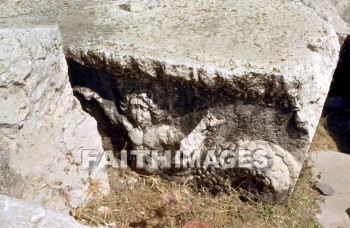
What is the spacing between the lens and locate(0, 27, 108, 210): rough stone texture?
2.12 m

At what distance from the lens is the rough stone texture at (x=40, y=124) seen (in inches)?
83.6

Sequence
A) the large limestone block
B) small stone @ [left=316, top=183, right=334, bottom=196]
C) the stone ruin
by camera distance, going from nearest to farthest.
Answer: the stone ruin
small stone @ [left=316, top=183, right=334, bottom=196]
the large limestone block

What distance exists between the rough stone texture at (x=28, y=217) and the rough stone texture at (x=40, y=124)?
46 centimetres

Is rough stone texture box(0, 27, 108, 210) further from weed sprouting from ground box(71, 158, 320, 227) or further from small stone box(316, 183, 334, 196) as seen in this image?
small stone box(316, 183, 334, 196)

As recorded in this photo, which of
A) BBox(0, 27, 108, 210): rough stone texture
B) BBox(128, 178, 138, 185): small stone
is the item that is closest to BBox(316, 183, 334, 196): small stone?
BBox(128, 178, 138, 185): small stone

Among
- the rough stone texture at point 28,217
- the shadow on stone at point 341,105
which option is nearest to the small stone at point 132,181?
the rough stone texture at point 28,217

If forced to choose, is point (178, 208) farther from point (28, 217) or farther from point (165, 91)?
point (28, 217)

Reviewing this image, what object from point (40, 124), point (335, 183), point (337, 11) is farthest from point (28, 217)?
point (337, 11)

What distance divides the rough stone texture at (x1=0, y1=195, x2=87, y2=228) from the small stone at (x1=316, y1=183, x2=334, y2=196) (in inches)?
66.5

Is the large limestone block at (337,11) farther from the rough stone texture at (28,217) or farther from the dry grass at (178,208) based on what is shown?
the rough stone texture at (28,217)

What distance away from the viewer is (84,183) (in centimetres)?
255

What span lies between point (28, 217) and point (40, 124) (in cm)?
76

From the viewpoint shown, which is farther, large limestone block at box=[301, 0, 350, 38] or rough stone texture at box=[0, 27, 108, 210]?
large limestone block at box=[301, 0, 350, 38]

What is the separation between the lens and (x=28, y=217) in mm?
1602
